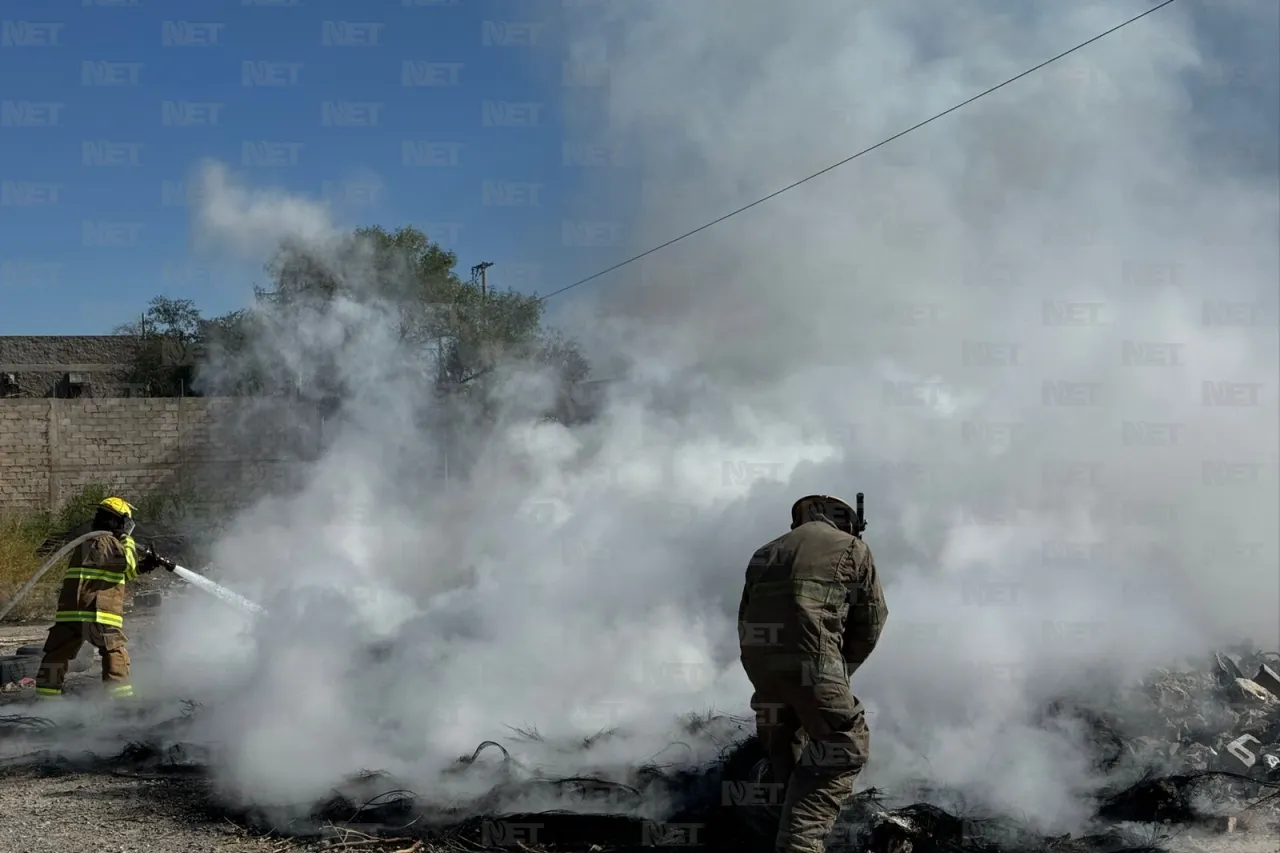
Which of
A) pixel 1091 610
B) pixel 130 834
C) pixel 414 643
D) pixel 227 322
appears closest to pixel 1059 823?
pixel 1091 610

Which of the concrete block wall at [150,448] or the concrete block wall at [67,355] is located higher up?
the concrete block wall at [67,355]

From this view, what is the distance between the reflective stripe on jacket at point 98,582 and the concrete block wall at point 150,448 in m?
9.52

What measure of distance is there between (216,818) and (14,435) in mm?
15177

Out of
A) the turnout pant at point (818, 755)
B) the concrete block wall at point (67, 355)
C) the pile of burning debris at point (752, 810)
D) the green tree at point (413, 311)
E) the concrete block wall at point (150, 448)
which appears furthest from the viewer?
the concrete block wall at point (67, 355)

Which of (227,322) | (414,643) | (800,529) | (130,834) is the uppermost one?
(227,322)

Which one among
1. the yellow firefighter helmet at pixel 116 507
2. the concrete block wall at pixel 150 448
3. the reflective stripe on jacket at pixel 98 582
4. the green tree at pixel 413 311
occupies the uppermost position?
the green tree at pixel 413 311

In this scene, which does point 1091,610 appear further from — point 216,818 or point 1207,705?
point 216,818

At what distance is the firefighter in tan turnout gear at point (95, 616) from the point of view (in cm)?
766

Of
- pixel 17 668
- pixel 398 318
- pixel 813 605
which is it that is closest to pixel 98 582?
pixel 17 668

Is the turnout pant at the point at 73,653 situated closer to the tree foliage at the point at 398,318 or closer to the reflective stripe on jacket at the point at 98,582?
the reflective stripe on jacket at the point at 98,582

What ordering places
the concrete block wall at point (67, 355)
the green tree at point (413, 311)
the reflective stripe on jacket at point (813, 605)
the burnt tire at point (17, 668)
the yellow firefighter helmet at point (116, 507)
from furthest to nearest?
the concrete block wall at point (67, 355), the green tree at point (413, 311), the burnt tire at point (17, 668), the yellow firefighter helmet at point (116, 507), the reflective stripe on jacket at point (813, 605)

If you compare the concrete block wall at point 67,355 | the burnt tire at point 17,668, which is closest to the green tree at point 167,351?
the concrete block wall at point 67,355

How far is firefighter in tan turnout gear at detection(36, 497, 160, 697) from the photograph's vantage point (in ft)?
25.1

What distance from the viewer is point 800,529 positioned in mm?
4289
